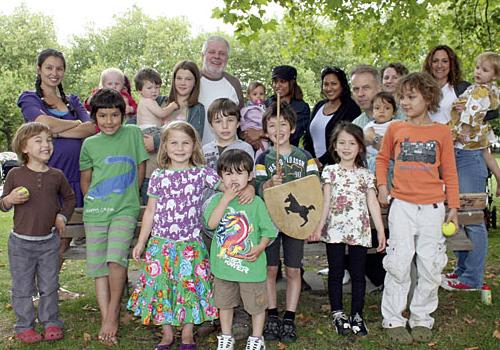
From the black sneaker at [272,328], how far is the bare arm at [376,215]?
3.34ft

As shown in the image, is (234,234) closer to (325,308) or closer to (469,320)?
(325,308)

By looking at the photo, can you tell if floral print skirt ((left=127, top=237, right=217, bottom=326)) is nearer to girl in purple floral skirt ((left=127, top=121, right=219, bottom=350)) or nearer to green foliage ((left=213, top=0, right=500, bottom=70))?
girl in purple floral skirt ((left=127, top=121, right=219, bottom=350))

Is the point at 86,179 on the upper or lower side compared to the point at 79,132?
lower

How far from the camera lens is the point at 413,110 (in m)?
4.41

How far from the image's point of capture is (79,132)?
5066mm

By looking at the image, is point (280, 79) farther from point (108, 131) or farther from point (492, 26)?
point (492, 26)

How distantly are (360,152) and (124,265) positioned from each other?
7.08 feet

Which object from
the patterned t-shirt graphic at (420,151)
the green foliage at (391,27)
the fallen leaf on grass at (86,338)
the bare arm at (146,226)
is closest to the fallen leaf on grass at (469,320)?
the patterned t-shirt graphic at (420,151)

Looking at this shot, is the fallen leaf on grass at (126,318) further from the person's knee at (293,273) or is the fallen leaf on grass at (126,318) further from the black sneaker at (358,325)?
the black sneaker at (358,325)

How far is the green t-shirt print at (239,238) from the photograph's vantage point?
4.05 m

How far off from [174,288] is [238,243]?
609mm

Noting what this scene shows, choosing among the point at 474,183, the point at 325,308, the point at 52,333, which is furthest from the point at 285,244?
the point at 474,183

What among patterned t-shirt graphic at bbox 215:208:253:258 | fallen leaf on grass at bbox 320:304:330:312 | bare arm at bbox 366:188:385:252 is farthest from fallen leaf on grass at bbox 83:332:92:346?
bare arm at bbox 366:188:385:252

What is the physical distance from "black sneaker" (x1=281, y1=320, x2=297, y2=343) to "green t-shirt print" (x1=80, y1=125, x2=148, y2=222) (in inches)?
60.8
